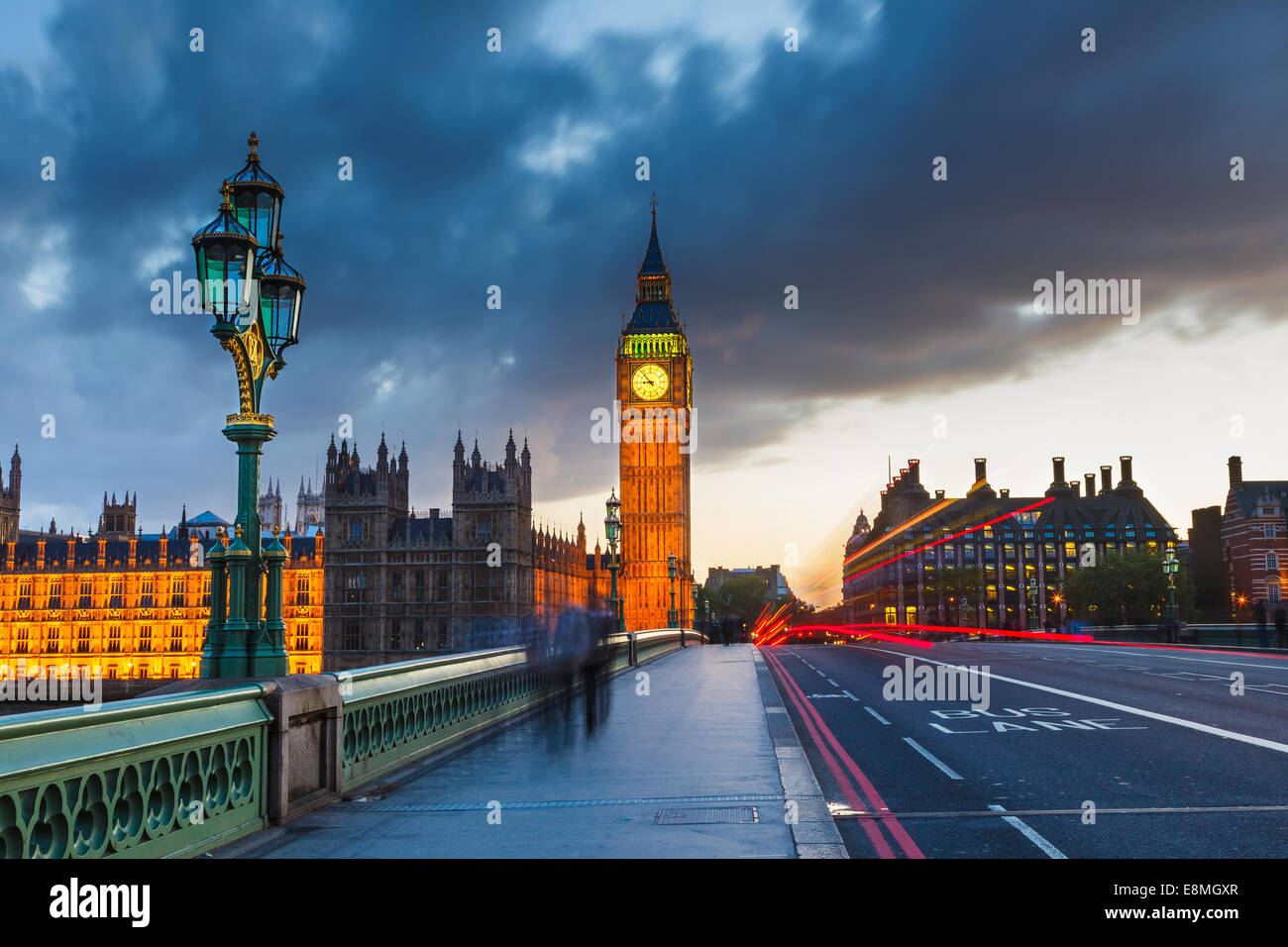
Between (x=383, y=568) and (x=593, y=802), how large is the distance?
12627cm

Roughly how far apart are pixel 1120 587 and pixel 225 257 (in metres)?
115

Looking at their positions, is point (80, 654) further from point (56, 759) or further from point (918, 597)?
point (56, 759)

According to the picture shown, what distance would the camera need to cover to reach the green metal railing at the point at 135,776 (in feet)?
18.8

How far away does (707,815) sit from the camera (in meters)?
9.25

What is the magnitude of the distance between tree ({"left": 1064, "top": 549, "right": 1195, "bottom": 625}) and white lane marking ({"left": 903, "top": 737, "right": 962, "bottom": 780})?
100560 mm

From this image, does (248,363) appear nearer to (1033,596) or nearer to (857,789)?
(857,789)

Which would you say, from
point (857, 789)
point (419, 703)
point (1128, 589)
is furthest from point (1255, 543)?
point (419, 703)

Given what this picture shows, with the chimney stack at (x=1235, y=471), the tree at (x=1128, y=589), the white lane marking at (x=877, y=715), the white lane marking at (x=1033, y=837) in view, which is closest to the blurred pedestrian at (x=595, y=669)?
Result: the white lane marking at (x=877, y=715)

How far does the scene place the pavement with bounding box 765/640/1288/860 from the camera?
328 inches

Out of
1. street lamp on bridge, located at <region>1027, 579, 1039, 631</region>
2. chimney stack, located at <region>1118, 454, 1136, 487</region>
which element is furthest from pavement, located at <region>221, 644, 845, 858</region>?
chimney stack, located at <region>1118, 454, 1136, 487</region>

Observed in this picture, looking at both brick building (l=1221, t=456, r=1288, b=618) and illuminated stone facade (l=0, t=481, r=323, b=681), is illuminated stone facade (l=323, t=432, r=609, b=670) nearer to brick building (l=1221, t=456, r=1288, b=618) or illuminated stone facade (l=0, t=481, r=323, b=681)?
illuminated stone facade (l=0, t=481, r=323, b=681)

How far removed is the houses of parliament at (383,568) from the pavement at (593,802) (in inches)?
4100

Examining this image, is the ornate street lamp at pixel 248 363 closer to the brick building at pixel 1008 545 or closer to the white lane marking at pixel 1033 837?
the white lane marking at pixel 1033 837
